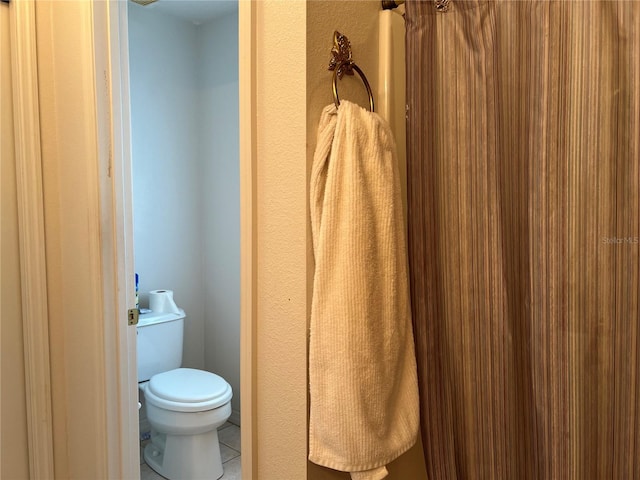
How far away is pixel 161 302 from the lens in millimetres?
2361

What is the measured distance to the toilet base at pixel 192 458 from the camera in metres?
2.07

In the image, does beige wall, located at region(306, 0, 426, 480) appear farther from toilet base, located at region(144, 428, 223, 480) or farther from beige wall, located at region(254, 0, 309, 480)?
toilet base, located at region(144, 428, 223, 480)

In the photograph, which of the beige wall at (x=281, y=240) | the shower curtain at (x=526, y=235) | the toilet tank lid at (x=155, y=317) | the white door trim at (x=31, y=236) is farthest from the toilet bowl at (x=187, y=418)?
the shower curtain at (x=526, y=235)

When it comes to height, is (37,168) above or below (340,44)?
below

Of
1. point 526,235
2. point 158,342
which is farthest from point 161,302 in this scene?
point 526,235

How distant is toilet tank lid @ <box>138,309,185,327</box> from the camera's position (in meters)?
2.21

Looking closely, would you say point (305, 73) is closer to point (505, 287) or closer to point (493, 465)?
point (505, 287)

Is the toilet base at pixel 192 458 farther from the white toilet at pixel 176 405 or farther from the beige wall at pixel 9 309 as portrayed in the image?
the beige wall at pixel 9 309

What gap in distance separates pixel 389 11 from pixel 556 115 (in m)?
0.39

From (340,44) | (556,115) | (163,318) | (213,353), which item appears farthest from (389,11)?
(213,353)

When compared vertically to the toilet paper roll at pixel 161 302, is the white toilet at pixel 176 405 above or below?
below

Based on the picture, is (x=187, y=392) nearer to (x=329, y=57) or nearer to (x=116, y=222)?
(x=116, y=222)

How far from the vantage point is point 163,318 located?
2285mm

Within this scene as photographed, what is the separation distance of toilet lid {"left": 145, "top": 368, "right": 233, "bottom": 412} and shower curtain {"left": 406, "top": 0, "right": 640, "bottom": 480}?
136 centimetres
